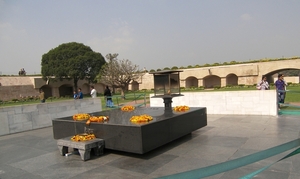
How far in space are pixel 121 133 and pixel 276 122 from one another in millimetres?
5568

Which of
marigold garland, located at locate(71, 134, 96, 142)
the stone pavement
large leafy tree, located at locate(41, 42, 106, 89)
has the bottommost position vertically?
the stone pavement

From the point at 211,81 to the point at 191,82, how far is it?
376 centimetres

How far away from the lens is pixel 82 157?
4.86 metres

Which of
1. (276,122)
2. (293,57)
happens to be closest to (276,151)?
(276,122)

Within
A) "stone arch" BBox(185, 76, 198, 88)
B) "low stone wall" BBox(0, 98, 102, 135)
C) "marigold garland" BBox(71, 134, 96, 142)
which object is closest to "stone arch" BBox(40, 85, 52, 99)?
"stone arch" BBox(185, 76, 198, 88)

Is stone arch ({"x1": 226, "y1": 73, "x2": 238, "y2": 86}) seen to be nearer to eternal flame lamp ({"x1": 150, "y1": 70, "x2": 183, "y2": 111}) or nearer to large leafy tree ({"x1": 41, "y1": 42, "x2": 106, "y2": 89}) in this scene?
large leafy tree ({"x1": 41, "y1": 42, "x2": 106, "y2": 89})

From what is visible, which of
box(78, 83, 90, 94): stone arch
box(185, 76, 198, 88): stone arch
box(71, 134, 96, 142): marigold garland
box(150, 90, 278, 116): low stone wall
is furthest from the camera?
box(78, 83, 90, 94): stone arch

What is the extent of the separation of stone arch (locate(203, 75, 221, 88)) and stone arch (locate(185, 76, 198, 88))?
235 centimetres

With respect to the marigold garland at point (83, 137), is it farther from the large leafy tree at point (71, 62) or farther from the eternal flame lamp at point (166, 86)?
the large leafy tree at point (71, 62)

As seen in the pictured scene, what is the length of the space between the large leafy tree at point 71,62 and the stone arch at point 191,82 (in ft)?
51.5

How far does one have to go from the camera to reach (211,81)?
41969 millimetres

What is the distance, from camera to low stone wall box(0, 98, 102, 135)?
333 inches

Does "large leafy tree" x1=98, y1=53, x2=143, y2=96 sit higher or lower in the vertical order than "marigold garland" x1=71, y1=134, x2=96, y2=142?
higher

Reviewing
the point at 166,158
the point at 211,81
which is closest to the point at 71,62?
the point at 211,81
